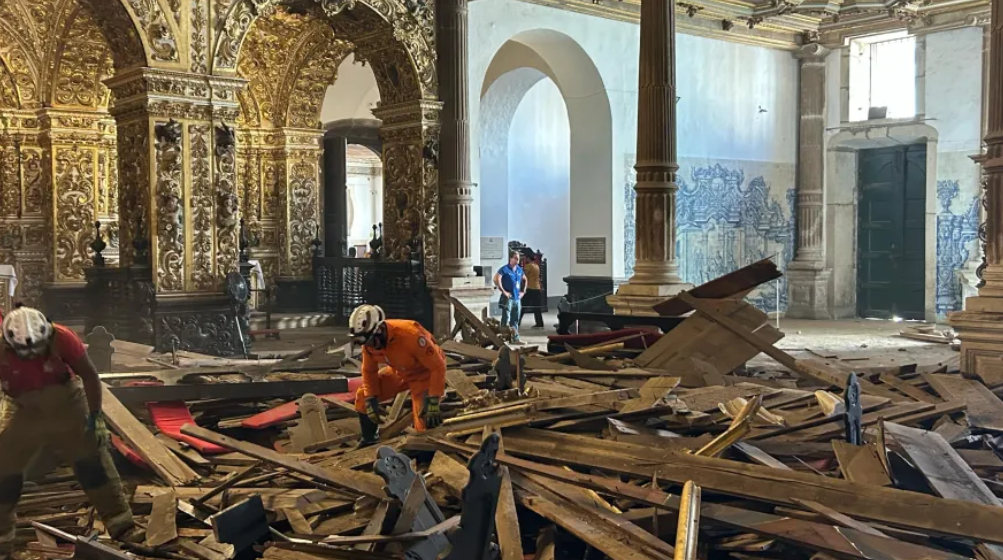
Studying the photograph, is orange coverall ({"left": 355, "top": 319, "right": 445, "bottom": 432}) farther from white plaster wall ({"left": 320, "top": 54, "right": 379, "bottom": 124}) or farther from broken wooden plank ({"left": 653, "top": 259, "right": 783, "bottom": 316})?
white plaster wall ({"left": 320, "top": 54, "right": 379, "bottom": 124})

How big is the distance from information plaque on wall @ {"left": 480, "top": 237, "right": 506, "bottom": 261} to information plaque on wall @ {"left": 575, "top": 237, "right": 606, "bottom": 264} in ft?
9.06

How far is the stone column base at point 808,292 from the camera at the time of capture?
20.2m

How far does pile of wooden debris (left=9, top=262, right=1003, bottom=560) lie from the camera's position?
4.40 meters

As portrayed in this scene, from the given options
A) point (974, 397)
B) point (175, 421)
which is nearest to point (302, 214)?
point (175, 421)

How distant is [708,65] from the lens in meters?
18.6

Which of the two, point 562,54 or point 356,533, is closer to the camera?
point 356,533

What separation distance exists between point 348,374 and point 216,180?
376 centimetres

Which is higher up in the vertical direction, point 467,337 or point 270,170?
point 270,170

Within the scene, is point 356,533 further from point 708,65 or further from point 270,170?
point 708,65

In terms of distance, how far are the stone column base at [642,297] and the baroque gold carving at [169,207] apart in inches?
206

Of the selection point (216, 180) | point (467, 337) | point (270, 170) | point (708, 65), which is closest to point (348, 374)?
point (467, 337)

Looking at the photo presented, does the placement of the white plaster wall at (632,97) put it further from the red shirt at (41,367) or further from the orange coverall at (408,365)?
the red shirt at (41,367)

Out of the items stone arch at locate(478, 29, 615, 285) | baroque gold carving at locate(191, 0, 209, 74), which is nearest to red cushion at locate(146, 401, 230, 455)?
baroque gold carving at locate(191, 0, 209, 74)

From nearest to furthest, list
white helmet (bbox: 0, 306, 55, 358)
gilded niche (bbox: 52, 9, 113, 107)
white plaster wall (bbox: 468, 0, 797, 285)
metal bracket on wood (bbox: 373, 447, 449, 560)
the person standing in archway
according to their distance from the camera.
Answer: metal bracket on wood (bbox: 373, 447, 449, 560) → white helmet (bbox: 0, 306, 55, 358) → gilded niche (bbox: 52, 9, 113, 107) → white plaster wall (bbox: 468, 0, 797, 285) → the person standing in archway
